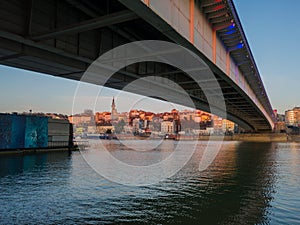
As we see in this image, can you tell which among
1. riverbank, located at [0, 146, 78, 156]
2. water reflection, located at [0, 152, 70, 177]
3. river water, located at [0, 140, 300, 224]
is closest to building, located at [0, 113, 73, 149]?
riverbank, located at [0, 146, 78, 156]

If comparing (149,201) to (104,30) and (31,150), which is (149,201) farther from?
(31,150)

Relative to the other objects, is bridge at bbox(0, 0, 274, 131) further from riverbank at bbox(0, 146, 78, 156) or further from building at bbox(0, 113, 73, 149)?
building at bbox(0, 113, 73, 149)

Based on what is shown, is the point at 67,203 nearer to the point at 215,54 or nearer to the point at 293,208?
the point at 293,208

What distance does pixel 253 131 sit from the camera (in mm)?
135250

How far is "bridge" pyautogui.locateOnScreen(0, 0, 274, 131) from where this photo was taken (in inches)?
508

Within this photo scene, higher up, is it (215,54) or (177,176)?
(215,54)

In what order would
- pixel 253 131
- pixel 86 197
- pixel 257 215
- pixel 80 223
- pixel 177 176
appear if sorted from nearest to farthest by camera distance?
pixel 80 223, pixel 257 215, pixel 86 197, pixel 177 176, pixel 253 131

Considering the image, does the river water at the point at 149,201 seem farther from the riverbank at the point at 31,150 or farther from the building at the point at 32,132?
the building at the point at 32,132

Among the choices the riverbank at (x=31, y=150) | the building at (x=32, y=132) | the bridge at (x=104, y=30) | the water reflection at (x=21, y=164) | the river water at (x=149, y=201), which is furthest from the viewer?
the building at (x=32, y=132)

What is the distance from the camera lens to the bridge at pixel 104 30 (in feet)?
42.3

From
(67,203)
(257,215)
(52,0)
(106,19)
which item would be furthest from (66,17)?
(257,215)

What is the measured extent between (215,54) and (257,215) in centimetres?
1209

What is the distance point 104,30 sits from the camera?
59.6 ft

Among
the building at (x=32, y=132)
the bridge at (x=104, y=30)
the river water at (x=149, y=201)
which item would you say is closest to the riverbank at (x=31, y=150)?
the building at (x=32, y=132)
